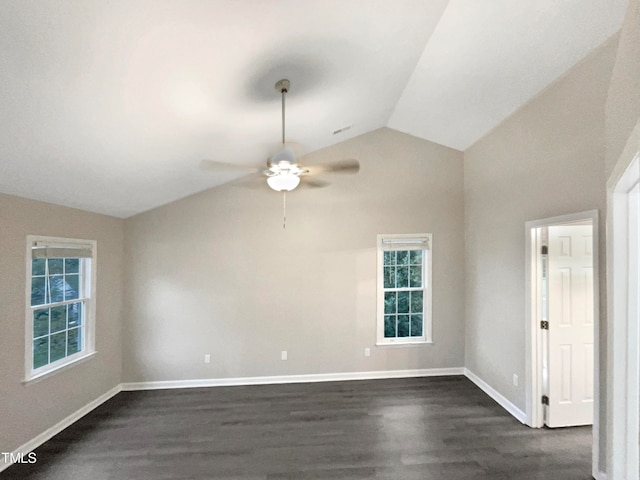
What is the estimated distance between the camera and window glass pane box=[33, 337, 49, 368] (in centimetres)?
323

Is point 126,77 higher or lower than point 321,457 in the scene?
higher

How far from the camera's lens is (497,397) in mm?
4012

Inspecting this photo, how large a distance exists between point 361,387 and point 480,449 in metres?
1.71

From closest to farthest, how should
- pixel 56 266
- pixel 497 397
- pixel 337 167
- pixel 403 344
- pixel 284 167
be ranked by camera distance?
pixel 284 167 < pixel 337 167 < pixel 56 266 < pixel 497 397 < pixel 403 344

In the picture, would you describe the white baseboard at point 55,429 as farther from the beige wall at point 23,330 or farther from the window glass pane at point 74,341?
the window glass pane at point 74,341

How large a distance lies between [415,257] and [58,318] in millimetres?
4550

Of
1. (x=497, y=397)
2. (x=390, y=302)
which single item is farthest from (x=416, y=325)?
(x=497, y=397)

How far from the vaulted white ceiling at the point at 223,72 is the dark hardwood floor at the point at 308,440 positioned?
2428mm

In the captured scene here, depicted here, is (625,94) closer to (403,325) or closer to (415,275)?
(415,275)

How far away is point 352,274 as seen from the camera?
190 inches

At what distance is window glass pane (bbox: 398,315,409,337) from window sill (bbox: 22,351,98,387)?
4038mm

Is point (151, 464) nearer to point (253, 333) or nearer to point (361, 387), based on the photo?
point (253, 333)

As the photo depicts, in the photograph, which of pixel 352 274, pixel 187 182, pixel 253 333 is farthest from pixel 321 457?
pixel 187 182

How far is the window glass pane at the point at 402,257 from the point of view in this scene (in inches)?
196
